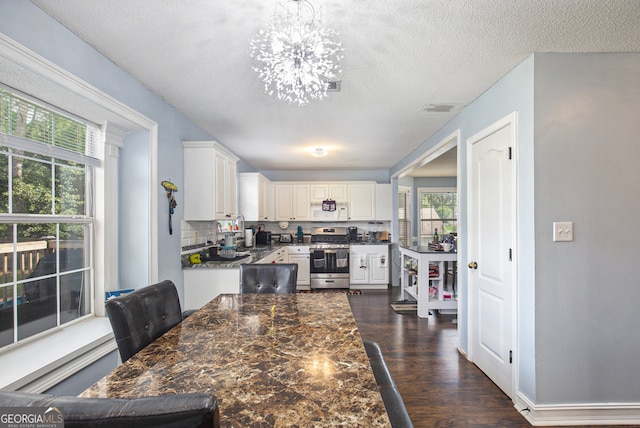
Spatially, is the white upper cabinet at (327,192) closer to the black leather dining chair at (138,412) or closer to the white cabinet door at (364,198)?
the white cabinet door at (364,198)

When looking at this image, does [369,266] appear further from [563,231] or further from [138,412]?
[138,412]

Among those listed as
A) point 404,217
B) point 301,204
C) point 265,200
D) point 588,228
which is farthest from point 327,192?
point 588,228

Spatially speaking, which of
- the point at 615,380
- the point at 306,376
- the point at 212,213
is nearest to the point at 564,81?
the point at 615,380

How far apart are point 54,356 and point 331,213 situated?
15.9 ft

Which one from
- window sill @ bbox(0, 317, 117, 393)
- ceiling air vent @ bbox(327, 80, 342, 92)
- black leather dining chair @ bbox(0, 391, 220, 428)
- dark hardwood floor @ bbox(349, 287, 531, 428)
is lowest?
dark hardwood floor @ bbox(349, 287, 531, 428)

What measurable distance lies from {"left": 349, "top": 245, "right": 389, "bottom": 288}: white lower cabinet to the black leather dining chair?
5341mm

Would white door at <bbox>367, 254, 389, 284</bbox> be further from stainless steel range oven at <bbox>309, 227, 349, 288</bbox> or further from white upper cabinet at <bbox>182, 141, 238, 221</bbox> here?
white upper cabinet at <bbox>182, 141, 238, 221</bbox>

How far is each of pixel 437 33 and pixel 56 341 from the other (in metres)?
2.78

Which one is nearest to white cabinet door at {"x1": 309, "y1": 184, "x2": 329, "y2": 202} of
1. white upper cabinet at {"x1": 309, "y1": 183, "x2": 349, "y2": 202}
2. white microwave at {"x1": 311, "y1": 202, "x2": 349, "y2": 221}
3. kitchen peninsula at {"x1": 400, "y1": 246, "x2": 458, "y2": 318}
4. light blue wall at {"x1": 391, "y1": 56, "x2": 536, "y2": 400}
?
white upper cabinet at {"x1": 309, "y1": 183, "x2": 349, "y2": 202}

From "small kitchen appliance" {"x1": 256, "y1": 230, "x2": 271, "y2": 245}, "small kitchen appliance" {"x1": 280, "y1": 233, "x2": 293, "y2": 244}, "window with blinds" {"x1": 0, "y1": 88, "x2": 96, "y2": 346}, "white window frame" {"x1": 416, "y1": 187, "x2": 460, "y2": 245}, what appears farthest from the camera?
"white window frame" {"x1": 416, "y1": 187, "x2": 460, "y2": 245}

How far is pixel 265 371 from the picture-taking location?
1.00 metres

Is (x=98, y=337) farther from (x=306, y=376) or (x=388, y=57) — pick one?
(x=388, y=57)

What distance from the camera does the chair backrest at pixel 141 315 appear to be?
1302 mm

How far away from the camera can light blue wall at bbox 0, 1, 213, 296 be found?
56.9 inches
